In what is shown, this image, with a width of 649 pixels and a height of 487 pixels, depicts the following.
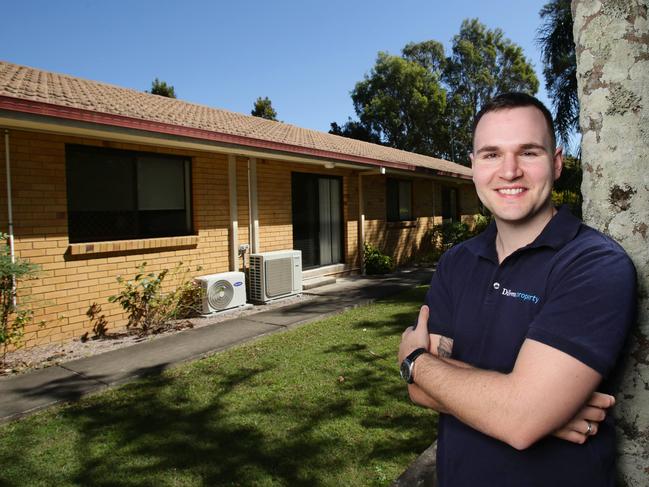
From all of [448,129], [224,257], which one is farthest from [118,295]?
[448,129]

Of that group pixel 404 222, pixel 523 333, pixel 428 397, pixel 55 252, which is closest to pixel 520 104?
pixel 523 333

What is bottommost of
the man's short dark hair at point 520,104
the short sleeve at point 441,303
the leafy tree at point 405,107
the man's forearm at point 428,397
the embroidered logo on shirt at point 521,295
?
the man's forearm at point 428,397

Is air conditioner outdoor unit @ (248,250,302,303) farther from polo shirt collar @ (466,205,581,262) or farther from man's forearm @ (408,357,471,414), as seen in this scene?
polo shirt collar @ (466,205,581,262)

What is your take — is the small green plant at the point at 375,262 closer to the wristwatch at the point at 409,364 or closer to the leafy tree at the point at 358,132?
the wristwatch at the point at 409,364

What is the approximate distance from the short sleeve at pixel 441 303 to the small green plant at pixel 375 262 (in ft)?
33.7

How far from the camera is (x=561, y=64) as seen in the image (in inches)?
643

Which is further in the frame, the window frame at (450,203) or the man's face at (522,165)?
the window frame at (450,203)

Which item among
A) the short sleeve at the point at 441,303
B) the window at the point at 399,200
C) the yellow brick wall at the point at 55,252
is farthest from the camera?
the window at the point at 399,200

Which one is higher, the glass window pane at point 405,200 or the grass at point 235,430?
the glass window pane at point 405,200

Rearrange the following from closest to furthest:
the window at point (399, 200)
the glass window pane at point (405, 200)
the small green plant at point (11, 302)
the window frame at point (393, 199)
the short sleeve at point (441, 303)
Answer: the short sleeve at point (441, 303) → the small green plant at point (11, 302) → the window frame at point (393, 199) → the window at point (399, 200) → the glass window pane at point (405, 200)

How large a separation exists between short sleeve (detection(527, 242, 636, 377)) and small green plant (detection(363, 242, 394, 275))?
10.7 meters

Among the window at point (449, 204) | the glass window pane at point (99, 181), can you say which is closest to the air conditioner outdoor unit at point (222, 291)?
the glass window pane at point (99, 181)

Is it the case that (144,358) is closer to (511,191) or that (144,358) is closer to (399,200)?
(511,191)

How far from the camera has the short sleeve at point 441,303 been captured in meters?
1.65
